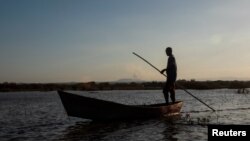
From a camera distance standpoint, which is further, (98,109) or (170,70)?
(170,70)

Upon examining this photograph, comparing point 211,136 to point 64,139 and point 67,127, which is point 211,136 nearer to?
point 64,139

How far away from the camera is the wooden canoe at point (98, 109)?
57.4ft

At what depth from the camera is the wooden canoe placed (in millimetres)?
17484

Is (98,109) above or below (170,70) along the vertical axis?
below

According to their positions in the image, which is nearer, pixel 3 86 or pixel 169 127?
pixel 169 127

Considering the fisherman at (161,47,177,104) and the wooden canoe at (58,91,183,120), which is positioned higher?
the fisherman at (161,47,177,104)

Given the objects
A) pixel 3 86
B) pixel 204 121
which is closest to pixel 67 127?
pixel 204 121

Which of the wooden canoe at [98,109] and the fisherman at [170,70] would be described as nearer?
the wooden canoe at [98,109]

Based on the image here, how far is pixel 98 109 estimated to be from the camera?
Answer: 18.0 meters

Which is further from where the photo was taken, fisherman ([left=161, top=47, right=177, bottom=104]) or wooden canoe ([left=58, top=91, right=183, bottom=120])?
fisherman ([left=161, top=47, right=177, bottom=104])

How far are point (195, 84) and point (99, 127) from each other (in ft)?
199

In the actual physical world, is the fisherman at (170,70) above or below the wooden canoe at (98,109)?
above

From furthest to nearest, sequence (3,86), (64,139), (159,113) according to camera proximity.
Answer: (3,86)
(159,113)
(64,139)

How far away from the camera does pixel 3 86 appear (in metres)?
75.0
